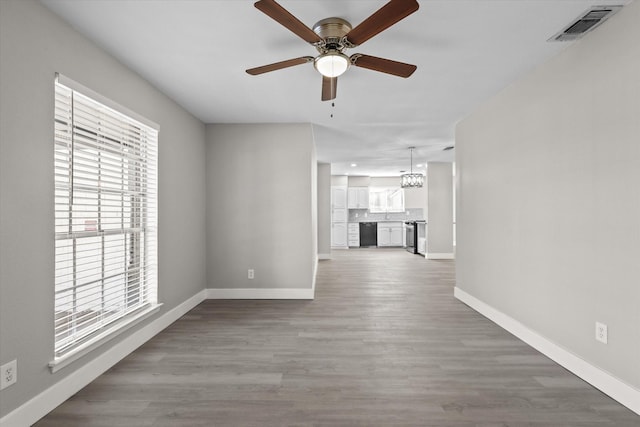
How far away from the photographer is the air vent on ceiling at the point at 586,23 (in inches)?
81.7

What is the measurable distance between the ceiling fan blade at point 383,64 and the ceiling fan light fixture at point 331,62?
0.25ft

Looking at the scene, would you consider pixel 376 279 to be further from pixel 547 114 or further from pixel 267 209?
pixel 547 114

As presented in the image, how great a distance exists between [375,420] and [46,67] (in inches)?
114

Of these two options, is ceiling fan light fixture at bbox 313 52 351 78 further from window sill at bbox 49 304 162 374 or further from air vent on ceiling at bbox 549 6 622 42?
window sill at bbox 49 304 162 374

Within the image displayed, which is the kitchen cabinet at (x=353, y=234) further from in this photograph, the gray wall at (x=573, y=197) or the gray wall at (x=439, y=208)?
the gray wall at (x=573, y=197)

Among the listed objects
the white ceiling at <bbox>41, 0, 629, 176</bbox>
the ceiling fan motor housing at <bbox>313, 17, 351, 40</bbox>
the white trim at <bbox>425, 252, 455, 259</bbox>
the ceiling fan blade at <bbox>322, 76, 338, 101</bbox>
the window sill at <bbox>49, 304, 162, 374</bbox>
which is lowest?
the white trim at <bbox>425, 252, 455, 259</bbox>

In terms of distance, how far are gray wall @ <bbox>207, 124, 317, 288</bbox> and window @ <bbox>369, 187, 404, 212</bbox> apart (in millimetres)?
7393

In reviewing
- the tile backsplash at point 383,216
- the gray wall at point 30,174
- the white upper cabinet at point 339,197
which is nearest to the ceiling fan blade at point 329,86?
the gray wall at point 30,174

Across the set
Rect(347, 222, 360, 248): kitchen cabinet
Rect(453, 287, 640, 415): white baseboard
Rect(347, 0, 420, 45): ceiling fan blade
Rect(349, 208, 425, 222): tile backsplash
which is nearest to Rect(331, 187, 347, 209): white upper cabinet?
Rect(347, 222, 360, 248): kitchen cabinet

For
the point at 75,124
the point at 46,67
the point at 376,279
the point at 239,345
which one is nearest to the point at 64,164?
the point at 75,124

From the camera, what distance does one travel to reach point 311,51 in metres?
2.65

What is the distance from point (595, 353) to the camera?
2.33 m

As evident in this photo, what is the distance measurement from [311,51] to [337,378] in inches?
97.9

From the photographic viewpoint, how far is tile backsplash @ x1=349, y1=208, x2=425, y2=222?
38.2ft
